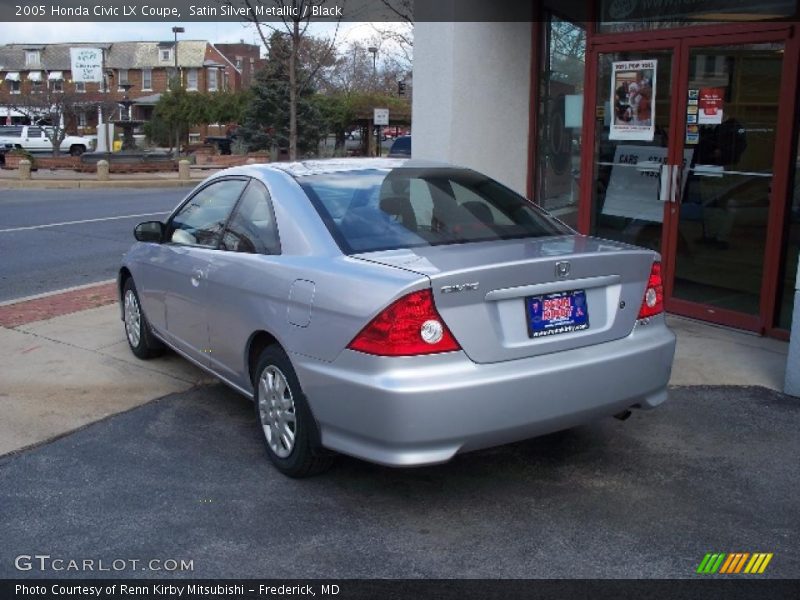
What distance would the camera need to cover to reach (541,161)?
9266 millimetres

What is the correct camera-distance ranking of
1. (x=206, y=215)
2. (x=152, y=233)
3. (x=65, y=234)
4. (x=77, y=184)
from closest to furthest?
(x=206, y=215) < (x=152, y=233) < (x=65, y=234) < (x=77, y=184)

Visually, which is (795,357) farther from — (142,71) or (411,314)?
(142,71)

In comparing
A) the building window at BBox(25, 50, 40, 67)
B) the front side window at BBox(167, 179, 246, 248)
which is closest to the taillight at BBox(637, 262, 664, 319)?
the front side window at BBox(167, 179, 246, 248)

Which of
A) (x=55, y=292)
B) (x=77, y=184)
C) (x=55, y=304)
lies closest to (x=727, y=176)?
(x=55, y=304)

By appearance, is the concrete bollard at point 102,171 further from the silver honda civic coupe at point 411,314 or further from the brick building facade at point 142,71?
the brick building facade at point 142,71

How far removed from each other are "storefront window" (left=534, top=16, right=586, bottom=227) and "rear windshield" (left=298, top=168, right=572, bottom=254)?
3.82 meters

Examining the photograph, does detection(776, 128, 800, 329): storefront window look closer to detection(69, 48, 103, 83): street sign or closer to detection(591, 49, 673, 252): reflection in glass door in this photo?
detection(591, 49, 673, 252): reflection in glass door

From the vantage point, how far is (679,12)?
7633mm

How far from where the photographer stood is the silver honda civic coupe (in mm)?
3770

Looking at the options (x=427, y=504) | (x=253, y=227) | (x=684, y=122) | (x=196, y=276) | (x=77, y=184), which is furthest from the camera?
(x=77, y=184)

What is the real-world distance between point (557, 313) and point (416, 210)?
107 centimetres

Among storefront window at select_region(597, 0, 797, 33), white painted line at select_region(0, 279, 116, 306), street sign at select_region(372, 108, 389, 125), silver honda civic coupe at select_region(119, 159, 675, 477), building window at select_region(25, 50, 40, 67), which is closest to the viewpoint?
silver honda civic coupe at select_region(119, 159, 675, 477)

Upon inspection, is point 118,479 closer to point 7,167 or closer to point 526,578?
point 526,578

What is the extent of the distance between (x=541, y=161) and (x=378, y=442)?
6054 millimetres
